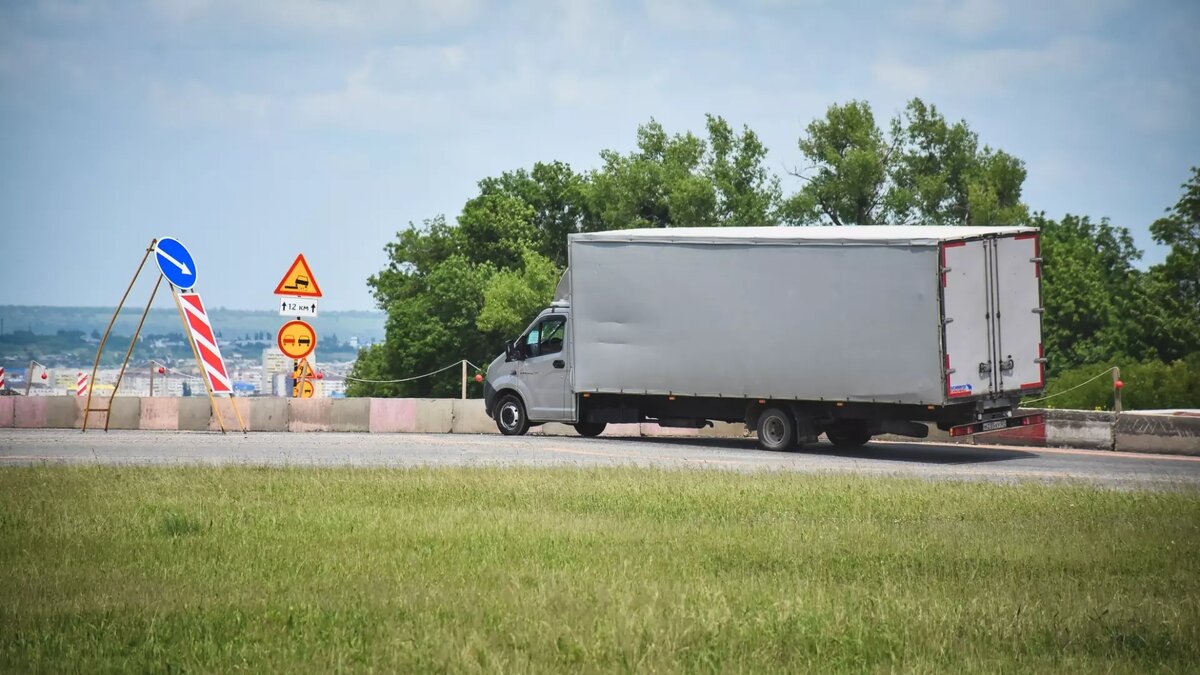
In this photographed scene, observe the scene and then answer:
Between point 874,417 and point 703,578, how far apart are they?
12.4 m

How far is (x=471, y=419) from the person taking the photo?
27984mm

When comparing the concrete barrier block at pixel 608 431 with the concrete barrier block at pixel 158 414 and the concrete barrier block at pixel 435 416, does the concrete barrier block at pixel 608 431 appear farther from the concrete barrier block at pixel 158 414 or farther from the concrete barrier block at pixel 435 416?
the concrete barrier block at pixel 158 414

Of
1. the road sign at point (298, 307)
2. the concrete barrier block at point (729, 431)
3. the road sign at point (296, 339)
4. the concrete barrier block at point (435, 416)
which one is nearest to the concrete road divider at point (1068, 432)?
the concrete barrier block at point (729, 431)

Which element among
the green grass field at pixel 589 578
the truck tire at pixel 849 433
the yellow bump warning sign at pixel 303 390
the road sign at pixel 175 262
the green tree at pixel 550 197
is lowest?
the green grass field at pixel 589 578

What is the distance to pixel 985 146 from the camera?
232 ft

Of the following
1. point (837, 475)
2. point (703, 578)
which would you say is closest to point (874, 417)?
point (837, 475)

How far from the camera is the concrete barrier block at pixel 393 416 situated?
28234 mm

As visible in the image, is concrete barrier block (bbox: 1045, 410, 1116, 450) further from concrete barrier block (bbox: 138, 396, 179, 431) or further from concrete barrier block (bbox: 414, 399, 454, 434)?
concrete barrier block (bbox: 138, 396, 179, 431)

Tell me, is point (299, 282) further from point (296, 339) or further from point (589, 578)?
point (589, 578)

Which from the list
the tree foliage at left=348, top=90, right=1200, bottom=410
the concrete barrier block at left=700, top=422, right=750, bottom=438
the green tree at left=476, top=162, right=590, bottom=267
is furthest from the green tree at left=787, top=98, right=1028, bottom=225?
the concrete barrier block at left=700, top=422, right=750, bottom=438

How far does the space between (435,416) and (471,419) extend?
2.65ft

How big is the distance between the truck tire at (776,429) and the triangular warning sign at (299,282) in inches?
298

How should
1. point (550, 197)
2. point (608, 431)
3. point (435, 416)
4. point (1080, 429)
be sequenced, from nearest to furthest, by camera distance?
point (1080, 429) → point (608, 431) → point (435, 416) → point (550, 197)

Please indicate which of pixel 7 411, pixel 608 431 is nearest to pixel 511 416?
pixel 608 431
